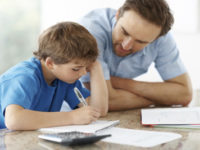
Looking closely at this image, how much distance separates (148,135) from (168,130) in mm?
138

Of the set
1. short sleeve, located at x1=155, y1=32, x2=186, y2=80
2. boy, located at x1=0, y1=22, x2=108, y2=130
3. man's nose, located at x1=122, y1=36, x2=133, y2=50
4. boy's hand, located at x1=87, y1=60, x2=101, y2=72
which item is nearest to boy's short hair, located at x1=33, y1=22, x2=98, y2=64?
boy, located at x1=0, y1=22, x2=108, y2=130

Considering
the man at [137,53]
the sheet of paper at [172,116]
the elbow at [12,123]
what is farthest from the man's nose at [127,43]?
the elbow at [12,123]

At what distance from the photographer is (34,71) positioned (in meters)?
1.26

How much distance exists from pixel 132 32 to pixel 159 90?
395 millimetres

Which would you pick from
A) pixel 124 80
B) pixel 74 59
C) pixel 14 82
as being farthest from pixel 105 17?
pixel 14 82

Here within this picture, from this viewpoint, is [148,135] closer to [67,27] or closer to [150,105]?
[67,27]

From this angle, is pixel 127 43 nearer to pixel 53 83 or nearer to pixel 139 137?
pixel 53 83

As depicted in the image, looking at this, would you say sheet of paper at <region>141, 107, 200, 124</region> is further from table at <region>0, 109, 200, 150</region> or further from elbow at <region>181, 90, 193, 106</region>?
elbow at <region>181, 90, 193, 106</region>

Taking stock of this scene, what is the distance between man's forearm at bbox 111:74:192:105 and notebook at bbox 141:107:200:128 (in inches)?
11.1

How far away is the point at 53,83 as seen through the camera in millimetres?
1442

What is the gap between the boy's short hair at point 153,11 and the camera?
1471mm

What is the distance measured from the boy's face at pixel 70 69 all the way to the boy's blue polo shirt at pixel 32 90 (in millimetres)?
76

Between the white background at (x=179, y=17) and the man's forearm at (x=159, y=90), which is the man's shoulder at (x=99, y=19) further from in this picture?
the white background at (x=179, y=17)

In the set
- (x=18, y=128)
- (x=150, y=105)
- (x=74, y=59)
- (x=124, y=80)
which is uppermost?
(x=74, y=59)
